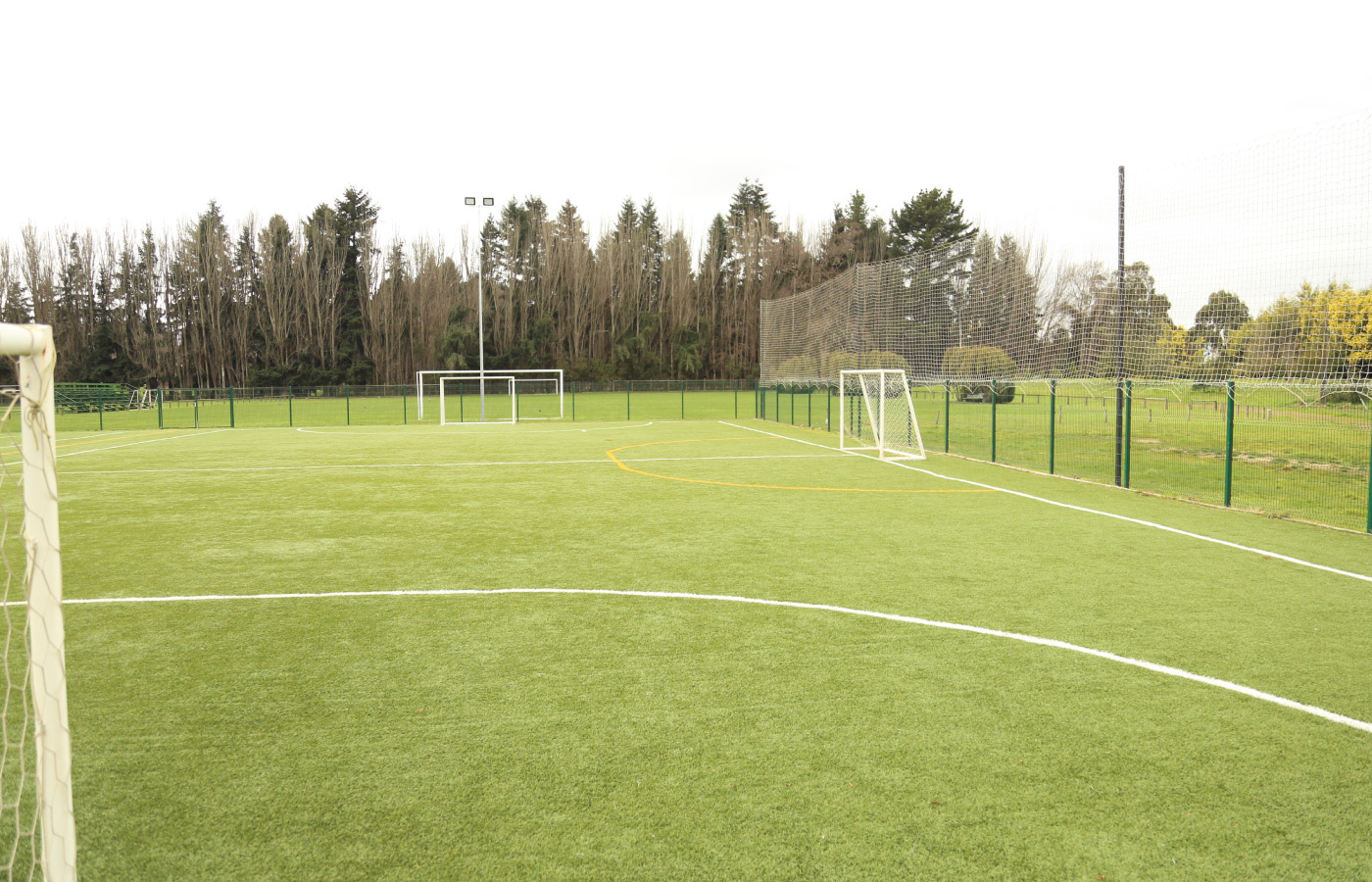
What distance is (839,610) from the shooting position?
221 inches

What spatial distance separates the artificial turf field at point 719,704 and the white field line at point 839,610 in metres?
0.06

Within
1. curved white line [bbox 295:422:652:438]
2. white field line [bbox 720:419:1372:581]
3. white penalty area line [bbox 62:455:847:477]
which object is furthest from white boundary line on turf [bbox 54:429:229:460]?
white field line [bbox 720:419:1372:581]

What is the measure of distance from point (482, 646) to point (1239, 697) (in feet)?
13.0

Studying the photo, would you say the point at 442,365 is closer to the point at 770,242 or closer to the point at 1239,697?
the point at 770,242

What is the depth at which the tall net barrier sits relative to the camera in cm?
885

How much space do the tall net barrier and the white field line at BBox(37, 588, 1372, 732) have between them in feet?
18.0

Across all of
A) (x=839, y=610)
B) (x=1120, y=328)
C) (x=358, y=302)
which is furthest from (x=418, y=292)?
(x=839, y=610)

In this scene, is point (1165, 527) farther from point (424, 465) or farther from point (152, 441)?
point (152, 441)

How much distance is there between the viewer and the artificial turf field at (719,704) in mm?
2885

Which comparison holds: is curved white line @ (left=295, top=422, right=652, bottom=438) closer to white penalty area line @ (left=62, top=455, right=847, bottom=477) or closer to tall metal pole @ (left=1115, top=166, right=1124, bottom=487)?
white penalty area line @ (left=62, top=455, right=847, bottom=477)

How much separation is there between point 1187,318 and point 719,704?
9481 mm

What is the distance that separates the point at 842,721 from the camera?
3.85 metres

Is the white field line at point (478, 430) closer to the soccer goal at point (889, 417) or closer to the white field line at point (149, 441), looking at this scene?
the white field line at point (149, 441)

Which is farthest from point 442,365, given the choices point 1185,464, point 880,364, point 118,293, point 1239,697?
point 1239,697
